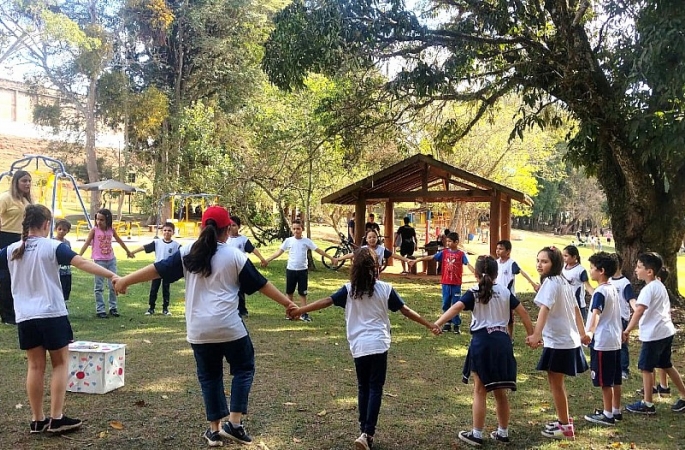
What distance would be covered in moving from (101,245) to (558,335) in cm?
690

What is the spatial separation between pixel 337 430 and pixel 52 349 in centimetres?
212

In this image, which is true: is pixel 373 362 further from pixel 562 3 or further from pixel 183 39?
pixel 183 39

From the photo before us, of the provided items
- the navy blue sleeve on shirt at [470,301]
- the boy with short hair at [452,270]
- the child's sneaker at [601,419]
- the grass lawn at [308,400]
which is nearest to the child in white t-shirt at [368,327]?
the grass lawn at [308,400]

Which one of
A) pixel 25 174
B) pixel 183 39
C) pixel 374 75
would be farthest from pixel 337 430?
pixel 183 39

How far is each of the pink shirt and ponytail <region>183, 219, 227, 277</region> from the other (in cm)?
569

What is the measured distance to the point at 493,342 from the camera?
4.27 meters

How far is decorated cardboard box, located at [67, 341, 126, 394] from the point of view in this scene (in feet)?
17.3

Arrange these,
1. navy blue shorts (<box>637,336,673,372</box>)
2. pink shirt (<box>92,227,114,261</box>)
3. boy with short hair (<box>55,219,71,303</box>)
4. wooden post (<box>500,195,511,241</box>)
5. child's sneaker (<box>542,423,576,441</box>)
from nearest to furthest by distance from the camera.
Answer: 1. child's sneaker (<box>542,423,576,441</box>)
2. navy blue shorts (<box>637,336,673,372</box>)
3. boy with short hair (<box>55,219,71,303</box>)
4. pink shirt (<box>92,227,114,261</box>)
5. wooden post (<box>500,195,511,241</box>)

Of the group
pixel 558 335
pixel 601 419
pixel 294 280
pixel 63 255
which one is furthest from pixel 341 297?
pixel 294 280

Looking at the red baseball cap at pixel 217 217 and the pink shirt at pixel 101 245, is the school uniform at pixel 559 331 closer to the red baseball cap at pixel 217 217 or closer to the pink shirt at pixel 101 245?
the red baseball cap at pixel 217 217

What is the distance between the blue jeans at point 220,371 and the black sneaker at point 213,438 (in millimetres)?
123

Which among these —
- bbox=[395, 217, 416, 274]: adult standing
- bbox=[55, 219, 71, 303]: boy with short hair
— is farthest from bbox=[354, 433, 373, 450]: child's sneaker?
bbox=[395, 217, 416, 274]: adult standing

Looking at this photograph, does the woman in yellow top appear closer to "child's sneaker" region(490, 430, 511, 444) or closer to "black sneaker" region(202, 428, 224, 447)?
"black sneaker" region(202, 428, 224, 447)

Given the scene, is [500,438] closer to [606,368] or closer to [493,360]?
[493,360]
